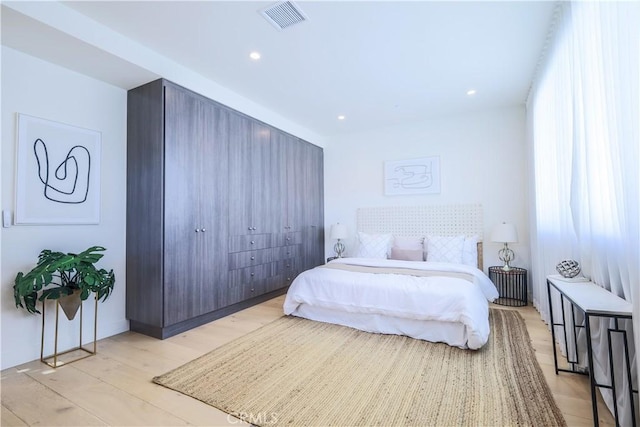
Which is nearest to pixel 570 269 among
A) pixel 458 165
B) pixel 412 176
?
pixel 458 165

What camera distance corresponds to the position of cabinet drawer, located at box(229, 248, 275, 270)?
3.52m

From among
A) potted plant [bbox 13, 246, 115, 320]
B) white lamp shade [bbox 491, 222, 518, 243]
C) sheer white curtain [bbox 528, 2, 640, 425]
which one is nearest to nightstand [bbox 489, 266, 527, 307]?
white lamp shade [bbox 491, 222, 518, 243]

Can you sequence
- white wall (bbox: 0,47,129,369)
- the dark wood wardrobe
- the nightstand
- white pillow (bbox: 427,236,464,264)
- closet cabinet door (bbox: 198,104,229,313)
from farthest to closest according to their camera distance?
white pillow (bbox: 427,236,464,264)
the nightstand
closet cabinet door (bbox: 198,104,229,313)
the dark wood wardrobe
white wall (bbox: 0,47,129,369)

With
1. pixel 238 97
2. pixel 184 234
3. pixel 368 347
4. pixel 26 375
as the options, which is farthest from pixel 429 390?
pixel 238 97

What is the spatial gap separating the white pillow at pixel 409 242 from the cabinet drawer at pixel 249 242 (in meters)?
1.84

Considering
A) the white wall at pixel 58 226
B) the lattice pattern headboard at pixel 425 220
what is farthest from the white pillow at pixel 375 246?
the white wall at pixel 58 226

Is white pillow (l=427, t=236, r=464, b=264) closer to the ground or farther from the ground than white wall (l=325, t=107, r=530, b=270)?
closer to the ground

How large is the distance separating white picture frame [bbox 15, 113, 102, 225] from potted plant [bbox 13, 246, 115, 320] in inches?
13.9

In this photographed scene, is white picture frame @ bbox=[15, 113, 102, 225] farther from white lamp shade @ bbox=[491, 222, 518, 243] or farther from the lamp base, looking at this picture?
the lamp base

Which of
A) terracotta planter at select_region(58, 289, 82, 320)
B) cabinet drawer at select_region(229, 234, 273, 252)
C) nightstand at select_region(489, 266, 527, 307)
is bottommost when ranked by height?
nightstand at select_region(489, 266, 527, 307)

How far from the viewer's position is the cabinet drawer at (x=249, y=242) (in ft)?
11.6

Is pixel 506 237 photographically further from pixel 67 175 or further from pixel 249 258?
pixel 67 175

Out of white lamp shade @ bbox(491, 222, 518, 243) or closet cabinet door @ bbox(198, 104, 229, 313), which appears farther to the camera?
white lamp shade @ bbox(491, 222, 518, 243)

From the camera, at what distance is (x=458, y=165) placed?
448 centimetres
